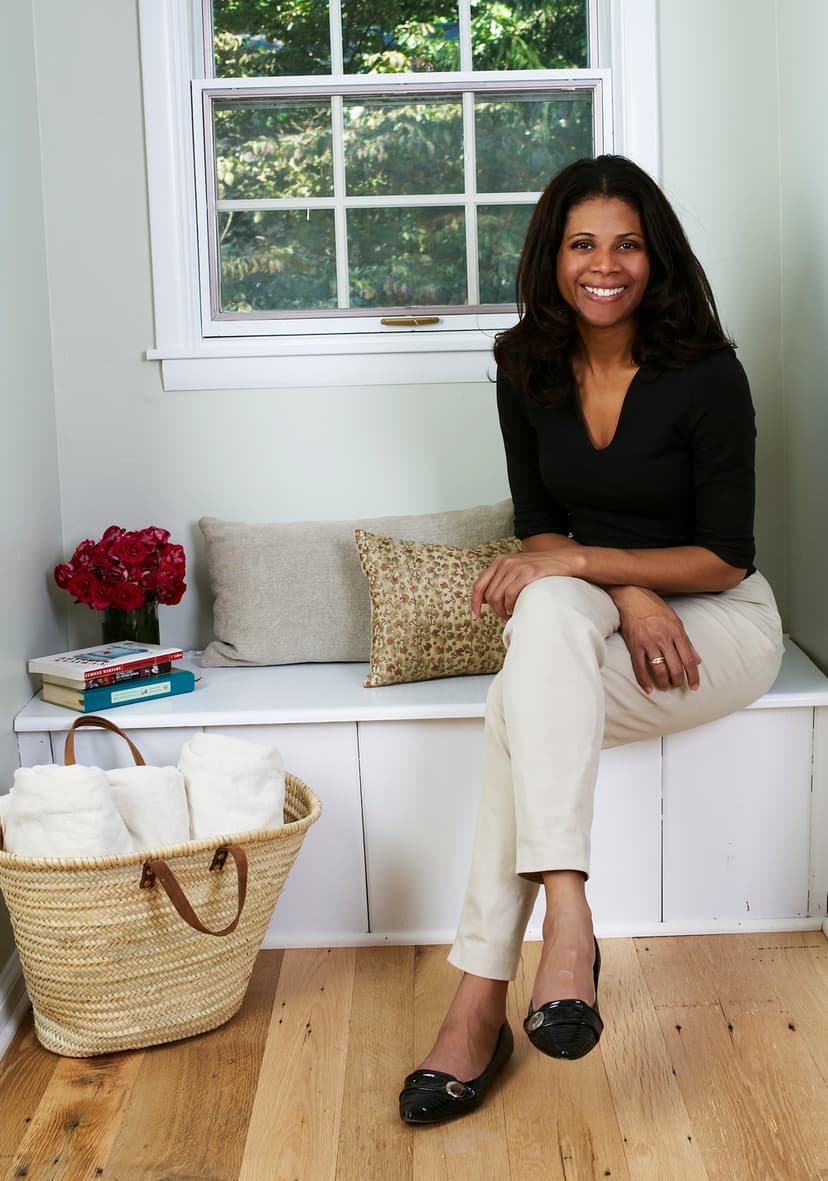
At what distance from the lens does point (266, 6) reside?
2.82 metres

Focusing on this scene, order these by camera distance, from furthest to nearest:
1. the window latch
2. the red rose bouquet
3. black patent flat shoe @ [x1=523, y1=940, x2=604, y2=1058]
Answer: the window latch → the red rose bouquet → black patent flat shoe @ [x1=523, y1=940, x2=604, y2=1058]

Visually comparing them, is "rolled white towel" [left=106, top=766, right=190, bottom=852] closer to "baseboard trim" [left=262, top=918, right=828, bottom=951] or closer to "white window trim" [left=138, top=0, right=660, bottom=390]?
"baseboard trim" [left=262, top=918, right=828, bottom=951]

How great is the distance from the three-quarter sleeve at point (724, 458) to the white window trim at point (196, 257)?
786 mm

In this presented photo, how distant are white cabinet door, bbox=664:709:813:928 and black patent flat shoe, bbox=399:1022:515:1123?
715 mm

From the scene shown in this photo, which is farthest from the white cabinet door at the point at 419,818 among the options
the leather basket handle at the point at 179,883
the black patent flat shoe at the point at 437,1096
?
the black patent flat shoe at the point at 437,1096

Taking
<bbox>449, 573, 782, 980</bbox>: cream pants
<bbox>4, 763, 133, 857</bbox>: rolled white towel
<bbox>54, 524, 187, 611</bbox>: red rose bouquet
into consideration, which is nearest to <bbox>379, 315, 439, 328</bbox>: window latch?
<bbox>54, 524, 187, 611</bbox>: red rose bouquet

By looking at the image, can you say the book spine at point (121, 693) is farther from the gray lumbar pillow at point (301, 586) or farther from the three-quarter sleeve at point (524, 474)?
the three-quarter sleeve at point (524, 474)

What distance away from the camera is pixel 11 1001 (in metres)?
2.10

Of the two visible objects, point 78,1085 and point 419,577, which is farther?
point 419,577

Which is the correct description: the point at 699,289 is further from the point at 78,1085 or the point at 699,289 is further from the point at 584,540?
the point at 78,1085

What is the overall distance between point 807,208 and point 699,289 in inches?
23.7

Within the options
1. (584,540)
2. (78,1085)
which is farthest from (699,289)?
(78,1085)

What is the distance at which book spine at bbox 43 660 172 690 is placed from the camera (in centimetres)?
235

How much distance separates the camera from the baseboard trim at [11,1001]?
205 cm
